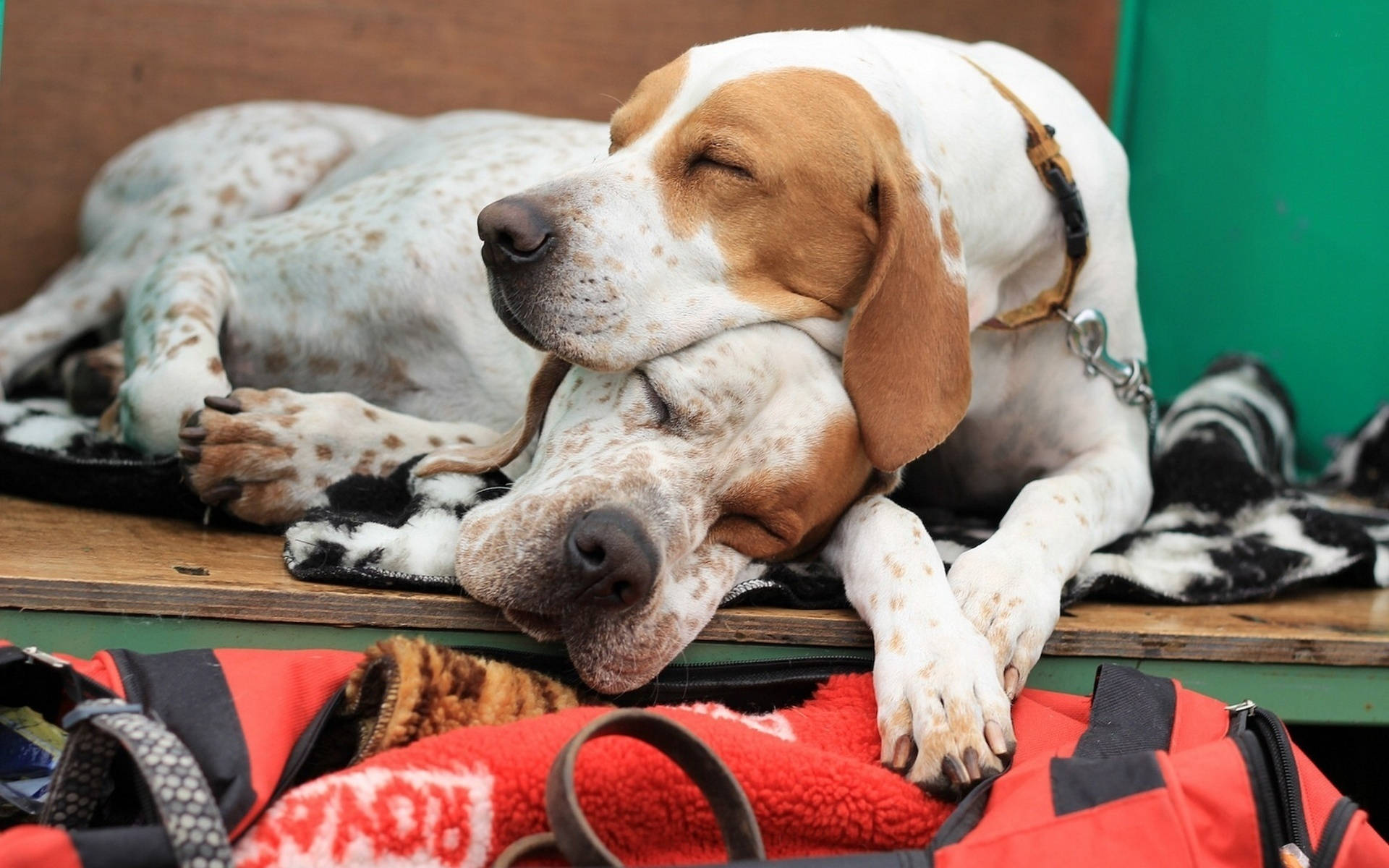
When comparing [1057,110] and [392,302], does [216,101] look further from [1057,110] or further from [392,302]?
[1057,110]

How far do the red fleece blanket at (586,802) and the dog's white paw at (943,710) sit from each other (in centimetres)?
4

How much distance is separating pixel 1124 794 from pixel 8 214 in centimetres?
288

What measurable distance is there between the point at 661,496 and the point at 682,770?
34cm

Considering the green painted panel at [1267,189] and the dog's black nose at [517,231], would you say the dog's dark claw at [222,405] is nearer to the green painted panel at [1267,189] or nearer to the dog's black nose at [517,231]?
the dog's black nose at [517,231]

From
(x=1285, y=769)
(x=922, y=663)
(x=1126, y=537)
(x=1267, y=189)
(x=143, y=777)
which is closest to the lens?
(x=143, y=777)

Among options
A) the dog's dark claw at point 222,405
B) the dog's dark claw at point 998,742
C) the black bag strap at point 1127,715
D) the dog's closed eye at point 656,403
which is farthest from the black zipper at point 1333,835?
the dog's dark claw at point 222,405

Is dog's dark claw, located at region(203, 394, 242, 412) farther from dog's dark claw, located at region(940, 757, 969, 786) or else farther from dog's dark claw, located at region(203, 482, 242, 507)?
dog's dark claw, located at region(940, 757, 969, 786)

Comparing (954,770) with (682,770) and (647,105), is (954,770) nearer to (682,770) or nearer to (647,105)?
(682,770)

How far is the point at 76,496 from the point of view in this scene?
6.00ft

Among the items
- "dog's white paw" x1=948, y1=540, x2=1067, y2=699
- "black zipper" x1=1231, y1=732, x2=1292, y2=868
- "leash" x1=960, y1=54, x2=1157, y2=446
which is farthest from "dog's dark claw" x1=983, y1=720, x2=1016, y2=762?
"leash" x1=960, y1=54, x2=1157, y2=446

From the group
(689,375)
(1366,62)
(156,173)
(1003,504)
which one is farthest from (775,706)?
(1366,62)

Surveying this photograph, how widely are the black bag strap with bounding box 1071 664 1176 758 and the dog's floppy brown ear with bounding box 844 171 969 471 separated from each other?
1.13 feet

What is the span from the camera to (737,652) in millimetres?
1513

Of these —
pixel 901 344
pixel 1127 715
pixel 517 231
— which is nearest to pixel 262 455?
Result: pixel 517 231
